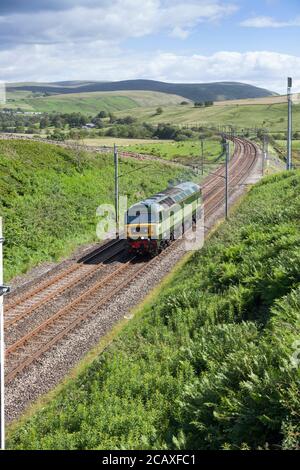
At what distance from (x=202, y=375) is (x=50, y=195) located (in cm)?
3124

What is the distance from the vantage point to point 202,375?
12781mm

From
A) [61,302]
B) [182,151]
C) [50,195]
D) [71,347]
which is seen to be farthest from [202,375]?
[182,151]

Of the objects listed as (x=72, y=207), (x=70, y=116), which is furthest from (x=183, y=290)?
(x=70, y=116)

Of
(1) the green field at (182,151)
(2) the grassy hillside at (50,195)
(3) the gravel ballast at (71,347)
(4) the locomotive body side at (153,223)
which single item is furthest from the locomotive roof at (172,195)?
(1) the green field at (182,151)

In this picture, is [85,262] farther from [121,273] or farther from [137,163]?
[137,163]

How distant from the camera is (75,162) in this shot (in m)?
51.7

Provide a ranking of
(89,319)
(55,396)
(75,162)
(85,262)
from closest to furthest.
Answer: (55,396), (89,319), (85,262), (75,162)

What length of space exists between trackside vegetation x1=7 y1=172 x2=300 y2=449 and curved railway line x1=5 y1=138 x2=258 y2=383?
115 inches

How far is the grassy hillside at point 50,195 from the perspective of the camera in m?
32.7

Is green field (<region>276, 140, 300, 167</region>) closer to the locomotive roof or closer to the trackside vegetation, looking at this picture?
the locomotive roof

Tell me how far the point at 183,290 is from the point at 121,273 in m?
9.50

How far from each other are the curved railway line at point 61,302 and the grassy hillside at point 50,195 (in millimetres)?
2703

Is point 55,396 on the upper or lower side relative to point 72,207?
lower

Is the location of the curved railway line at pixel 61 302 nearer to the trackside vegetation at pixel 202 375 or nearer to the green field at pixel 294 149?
the trackside vegetation at pixel 202 375
